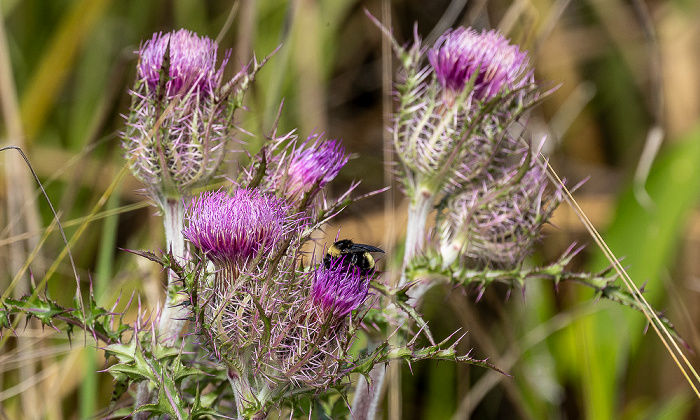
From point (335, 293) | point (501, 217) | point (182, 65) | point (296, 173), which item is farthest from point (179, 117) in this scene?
point (501, 217)

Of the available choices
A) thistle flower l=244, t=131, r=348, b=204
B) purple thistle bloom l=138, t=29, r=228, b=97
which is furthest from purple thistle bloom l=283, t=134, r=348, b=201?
purple thistle bloom l=138, t=29, r=228, b=97

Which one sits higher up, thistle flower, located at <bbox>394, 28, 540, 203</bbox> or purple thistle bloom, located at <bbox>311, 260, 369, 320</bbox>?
thistle flower, located at <bbox>394, 28, 540, 203</bbox>

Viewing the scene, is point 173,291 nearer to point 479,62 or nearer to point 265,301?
point 265,301

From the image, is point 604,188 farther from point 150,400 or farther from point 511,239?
point 150,400

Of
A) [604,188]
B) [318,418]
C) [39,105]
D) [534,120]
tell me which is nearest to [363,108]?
[534,120]

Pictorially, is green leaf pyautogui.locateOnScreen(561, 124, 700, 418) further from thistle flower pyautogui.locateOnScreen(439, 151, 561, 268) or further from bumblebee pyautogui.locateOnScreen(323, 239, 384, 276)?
bumblebee pyautogui.locateOnScreen(323, 239, 384, 276)
